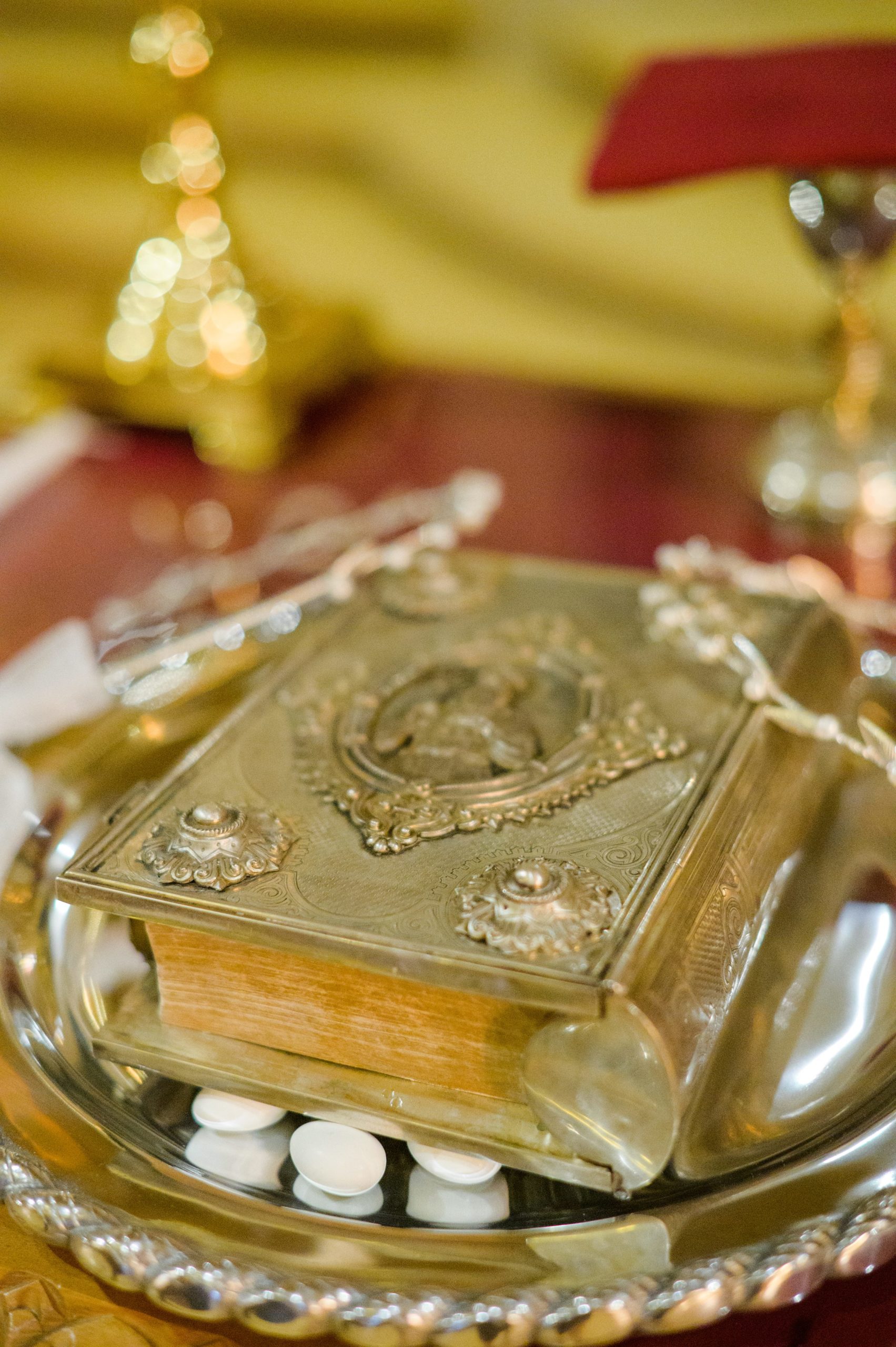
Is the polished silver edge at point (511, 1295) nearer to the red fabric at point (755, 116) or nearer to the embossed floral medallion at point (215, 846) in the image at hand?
the embossed floral medallion at point (215, 846)

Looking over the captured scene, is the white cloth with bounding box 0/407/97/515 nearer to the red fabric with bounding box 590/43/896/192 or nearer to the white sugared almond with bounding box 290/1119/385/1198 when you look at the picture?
the red fabric with bounding box 590/43/896/192

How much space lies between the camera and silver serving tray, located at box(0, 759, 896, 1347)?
0.37 m

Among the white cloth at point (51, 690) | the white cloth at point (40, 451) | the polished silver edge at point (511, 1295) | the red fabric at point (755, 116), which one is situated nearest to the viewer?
the polished silver edge at point (511, 1295)

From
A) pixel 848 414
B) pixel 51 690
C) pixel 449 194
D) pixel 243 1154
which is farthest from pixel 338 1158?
pixel 449 194

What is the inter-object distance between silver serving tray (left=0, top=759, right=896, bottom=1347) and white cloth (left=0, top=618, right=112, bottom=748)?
0.23 meters

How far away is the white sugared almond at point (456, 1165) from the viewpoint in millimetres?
431

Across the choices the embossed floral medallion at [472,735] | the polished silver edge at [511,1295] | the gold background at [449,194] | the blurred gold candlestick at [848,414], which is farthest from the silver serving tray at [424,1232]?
the gold background at [449,194]

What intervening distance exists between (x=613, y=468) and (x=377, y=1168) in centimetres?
66

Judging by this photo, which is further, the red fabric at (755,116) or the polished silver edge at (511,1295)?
the red fabric at (755,116)

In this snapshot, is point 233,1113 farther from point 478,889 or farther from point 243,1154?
point 478,889

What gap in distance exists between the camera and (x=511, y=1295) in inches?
14.7

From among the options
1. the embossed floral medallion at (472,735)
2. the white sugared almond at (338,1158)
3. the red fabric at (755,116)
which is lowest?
the white sugared almond at (338,1158)

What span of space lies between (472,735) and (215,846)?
5.0 inches

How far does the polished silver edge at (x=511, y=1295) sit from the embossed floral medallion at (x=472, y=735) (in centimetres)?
15
